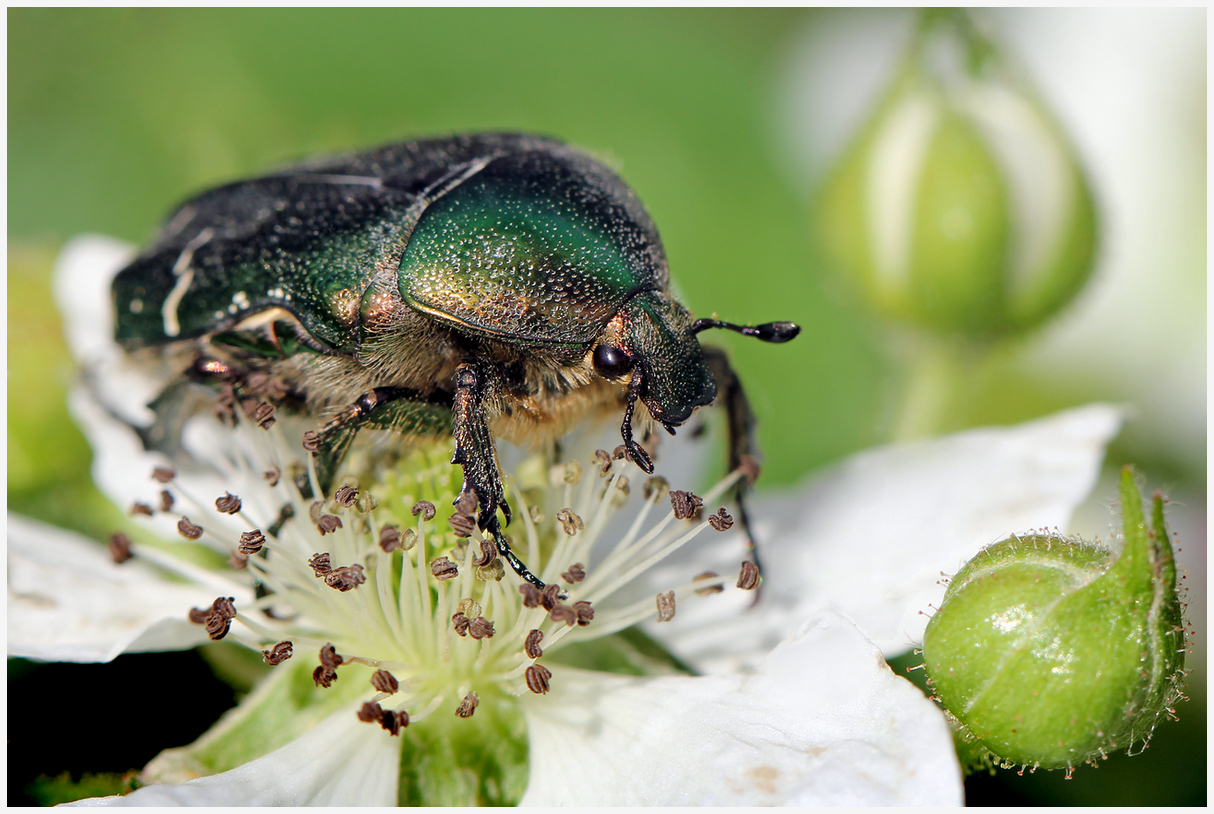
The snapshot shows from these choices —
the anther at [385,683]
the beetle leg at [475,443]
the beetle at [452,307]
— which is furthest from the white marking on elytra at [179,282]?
the anther at [385,683]

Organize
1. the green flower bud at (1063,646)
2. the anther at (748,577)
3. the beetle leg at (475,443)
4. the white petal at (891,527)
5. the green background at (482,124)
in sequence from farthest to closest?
the green background at (482,124) → the white petal at (891,527) → the anther at (748,577) → the beetle leg at (475,443) → the green flower bud at (1063,646)

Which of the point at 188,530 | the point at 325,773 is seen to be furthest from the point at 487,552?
the point at 188,530

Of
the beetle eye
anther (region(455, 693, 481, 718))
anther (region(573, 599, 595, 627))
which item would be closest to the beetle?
the beetle eye

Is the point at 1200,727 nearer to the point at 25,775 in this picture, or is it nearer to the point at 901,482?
the point at 901,482

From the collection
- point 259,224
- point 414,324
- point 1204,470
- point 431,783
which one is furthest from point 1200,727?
point 259,224

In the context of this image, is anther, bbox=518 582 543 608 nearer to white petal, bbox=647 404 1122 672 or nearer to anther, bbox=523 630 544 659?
anther, bbox=523 630 544 659

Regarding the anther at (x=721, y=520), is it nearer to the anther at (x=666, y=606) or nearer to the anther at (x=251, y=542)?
the anther at (x=666, y=606)

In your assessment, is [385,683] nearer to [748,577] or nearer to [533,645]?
[533,645]
